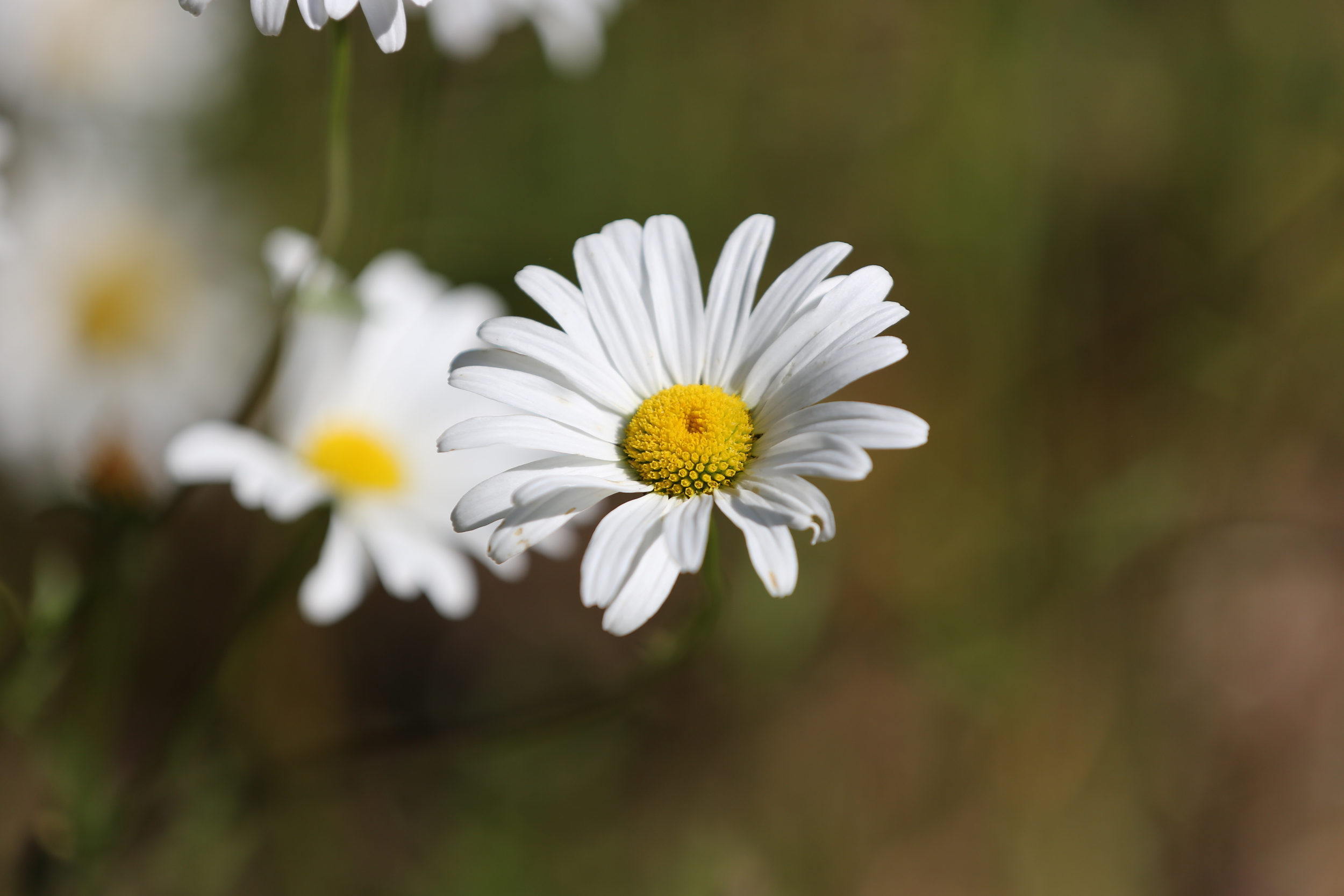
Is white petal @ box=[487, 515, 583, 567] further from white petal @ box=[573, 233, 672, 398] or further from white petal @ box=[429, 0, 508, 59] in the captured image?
white petal @ box=[429, 0, 508, 59]

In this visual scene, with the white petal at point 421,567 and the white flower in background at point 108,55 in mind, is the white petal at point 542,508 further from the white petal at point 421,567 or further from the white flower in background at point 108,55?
the white flower in background at point 108,55

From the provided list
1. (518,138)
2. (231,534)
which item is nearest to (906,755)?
(231,534)

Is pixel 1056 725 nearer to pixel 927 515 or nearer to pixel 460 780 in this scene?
pixel 927 515

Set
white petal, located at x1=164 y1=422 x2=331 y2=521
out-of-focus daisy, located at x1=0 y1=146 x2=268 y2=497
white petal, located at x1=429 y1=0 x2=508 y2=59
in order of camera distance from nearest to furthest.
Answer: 1. white petal, located at x1=164 y1=422 x2=331 y2=521
2. white petal, located at x1=429 y1=0 x2=508 y2=59
3. out-of-focus daisy, located at x1=0 y1=146 x2=268 y2=497

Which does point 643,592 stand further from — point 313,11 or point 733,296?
point 313,11

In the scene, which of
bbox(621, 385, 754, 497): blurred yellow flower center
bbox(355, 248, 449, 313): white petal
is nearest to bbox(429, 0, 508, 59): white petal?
bbox(355, 248, 449, 313): white petal

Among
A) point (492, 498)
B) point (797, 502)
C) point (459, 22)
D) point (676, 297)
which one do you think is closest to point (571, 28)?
point (459, 22)
